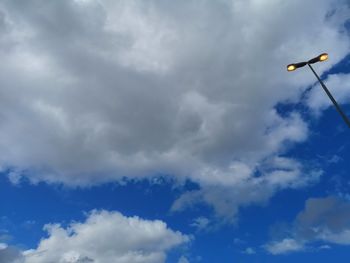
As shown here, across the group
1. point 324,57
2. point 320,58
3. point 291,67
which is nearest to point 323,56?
point 324,57

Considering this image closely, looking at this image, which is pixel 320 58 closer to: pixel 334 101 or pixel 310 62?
pixel 310 62

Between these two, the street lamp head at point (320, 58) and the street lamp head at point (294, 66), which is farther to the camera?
the street lamp head at point (294, 66)

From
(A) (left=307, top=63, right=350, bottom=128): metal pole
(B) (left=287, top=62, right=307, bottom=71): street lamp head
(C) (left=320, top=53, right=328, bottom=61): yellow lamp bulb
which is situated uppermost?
(B) (left=287, top=62, right=307, bottom=71): street lamp head

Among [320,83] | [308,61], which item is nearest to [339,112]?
[320,83]

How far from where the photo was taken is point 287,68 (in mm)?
22406

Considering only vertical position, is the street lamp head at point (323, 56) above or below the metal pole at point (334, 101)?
above

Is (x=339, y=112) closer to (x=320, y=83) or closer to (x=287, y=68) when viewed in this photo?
(x=320, y=83)

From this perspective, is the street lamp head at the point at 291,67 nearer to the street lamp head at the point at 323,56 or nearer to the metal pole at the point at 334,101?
the metal pole at the point at 334,101

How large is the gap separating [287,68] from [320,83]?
84.7 inches

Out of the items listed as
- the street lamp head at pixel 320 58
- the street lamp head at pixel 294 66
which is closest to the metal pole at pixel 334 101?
the street lamp head at pixel 320 58

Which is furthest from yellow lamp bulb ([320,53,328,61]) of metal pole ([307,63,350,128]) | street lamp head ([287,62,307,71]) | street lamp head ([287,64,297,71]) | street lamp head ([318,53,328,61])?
street lamp head ([287,64,297,71])

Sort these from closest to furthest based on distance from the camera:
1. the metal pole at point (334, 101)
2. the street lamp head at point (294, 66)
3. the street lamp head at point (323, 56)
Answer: the metal pole at point (334, 101) → the street lamp head at point (323, 56) → the street lamp head at point (294, 66)

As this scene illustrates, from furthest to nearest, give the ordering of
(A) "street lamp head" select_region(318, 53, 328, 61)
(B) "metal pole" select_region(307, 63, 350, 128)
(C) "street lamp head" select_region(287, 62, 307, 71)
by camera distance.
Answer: (C) "street lamp head" select_region(287, 62, 307, 71) < (A) "street lamp head" select_region(318, 53, 328, 61) < (B) "metal pole" select_region(307, 63, 350, 128)

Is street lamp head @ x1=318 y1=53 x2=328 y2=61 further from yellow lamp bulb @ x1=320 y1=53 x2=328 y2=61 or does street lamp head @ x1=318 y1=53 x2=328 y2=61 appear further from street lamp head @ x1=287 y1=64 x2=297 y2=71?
street lamp head @ x1=287 y1=64 x2=297 y2=71
